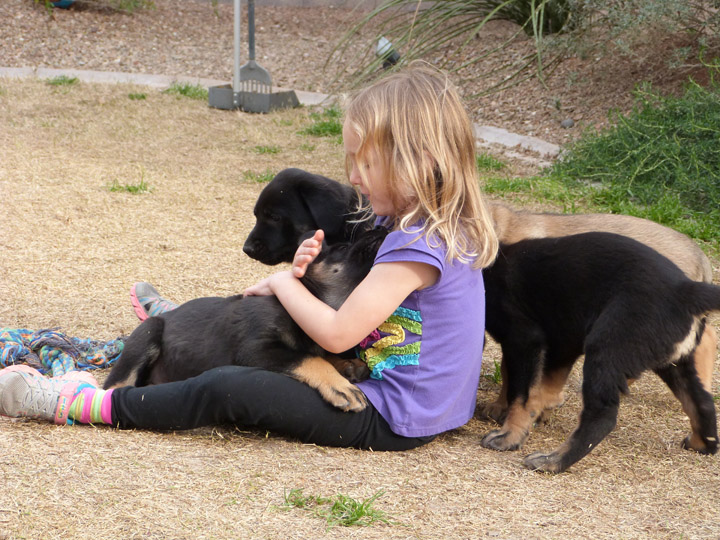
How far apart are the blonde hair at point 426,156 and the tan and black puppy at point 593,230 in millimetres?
505

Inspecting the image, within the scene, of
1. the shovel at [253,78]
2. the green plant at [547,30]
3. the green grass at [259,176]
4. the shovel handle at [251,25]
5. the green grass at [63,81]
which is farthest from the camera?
the green grass at [63,81]

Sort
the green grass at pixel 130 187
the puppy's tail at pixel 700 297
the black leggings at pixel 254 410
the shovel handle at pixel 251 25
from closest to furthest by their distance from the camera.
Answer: the puppy's tail at pixel 700 297
the black leggings at pixel 254 410
the green grass at pixel 130 187
the shovel handle at pixel 251 25

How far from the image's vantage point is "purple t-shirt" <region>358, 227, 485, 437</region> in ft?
9.61

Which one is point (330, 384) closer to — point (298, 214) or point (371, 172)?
point (371, 172)

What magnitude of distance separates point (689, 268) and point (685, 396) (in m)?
0.71

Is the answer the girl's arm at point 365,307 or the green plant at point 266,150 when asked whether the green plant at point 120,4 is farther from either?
the girl's arm at point 365,307

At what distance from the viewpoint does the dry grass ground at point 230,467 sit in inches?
91.6

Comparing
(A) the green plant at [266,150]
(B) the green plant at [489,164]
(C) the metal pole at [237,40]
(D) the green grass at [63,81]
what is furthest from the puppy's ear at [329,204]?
(D) the green grass at [63,81]

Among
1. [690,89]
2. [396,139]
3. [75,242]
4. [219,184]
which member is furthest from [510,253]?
[690,89]

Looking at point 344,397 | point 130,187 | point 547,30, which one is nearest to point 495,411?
point 344,397

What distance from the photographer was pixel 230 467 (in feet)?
8.75

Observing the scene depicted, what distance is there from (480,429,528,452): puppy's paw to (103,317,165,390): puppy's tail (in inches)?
53.2

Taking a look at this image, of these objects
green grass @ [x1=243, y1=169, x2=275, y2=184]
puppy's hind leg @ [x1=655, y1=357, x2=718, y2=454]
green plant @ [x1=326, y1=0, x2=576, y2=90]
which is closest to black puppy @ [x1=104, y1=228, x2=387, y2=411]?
puppy's hind leg @ [x1=655, y1=357, x2=718, y2=454]

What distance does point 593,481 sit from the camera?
2.83 m
